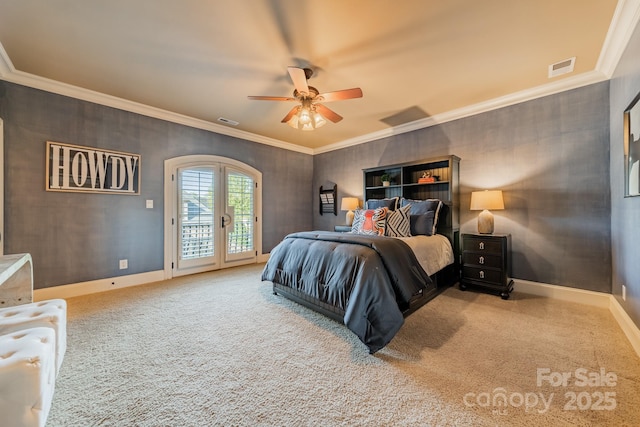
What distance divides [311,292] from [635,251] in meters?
2.71

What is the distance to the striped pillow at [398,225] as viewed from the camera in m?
3.31

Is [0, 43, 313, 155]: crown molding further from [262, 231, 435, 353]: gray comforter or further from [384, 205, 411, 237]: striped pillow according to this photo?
[384, 205, 411, 237]: striped pillow

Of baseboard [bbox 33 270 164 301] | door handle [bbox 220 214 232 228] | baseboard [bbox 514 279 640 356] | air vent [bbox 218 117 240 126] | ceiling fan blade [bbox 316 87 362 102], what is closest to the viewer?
baseboard [bbox 514 279 640 356]

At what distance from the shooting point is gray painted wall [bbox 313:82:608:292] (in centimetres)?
273

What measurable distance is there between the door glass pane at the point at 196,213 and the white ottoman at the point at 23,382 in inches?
120

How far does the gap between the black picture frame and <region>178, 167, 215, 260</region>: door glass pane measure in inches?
197

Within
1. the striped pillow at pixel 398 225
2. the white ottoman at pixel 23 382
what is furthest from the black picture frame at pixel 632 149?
the white ottoman at pixel 23 382

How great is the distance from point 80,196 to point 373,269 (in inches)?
150

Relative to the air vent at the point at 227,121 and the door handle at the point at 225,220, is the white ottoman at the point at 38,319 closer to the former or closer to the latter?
the door handle at the point at 225,220

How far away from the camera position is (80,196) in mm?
3146

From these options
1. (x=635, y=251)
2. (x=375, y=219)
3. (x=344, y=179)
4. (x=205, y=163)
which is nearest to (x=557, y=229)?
(x=635, y=251)

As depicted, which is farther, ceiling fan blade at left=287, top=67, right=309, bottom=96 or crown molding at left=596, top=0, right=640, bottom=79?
ceiling fan blade at left=287, top=67, right=309, bottom=96

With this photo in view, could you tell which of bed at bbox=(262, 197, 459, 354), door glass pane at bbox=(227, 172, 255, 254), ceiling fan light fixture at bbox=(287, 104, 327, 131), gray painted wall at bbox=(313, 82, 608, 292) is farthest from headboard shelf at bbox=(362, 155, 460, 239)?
door glass pane at bbox=(227, 172, 255, 254)

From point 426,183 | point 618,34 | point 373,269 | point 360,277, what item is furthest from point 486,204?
point 360,277
